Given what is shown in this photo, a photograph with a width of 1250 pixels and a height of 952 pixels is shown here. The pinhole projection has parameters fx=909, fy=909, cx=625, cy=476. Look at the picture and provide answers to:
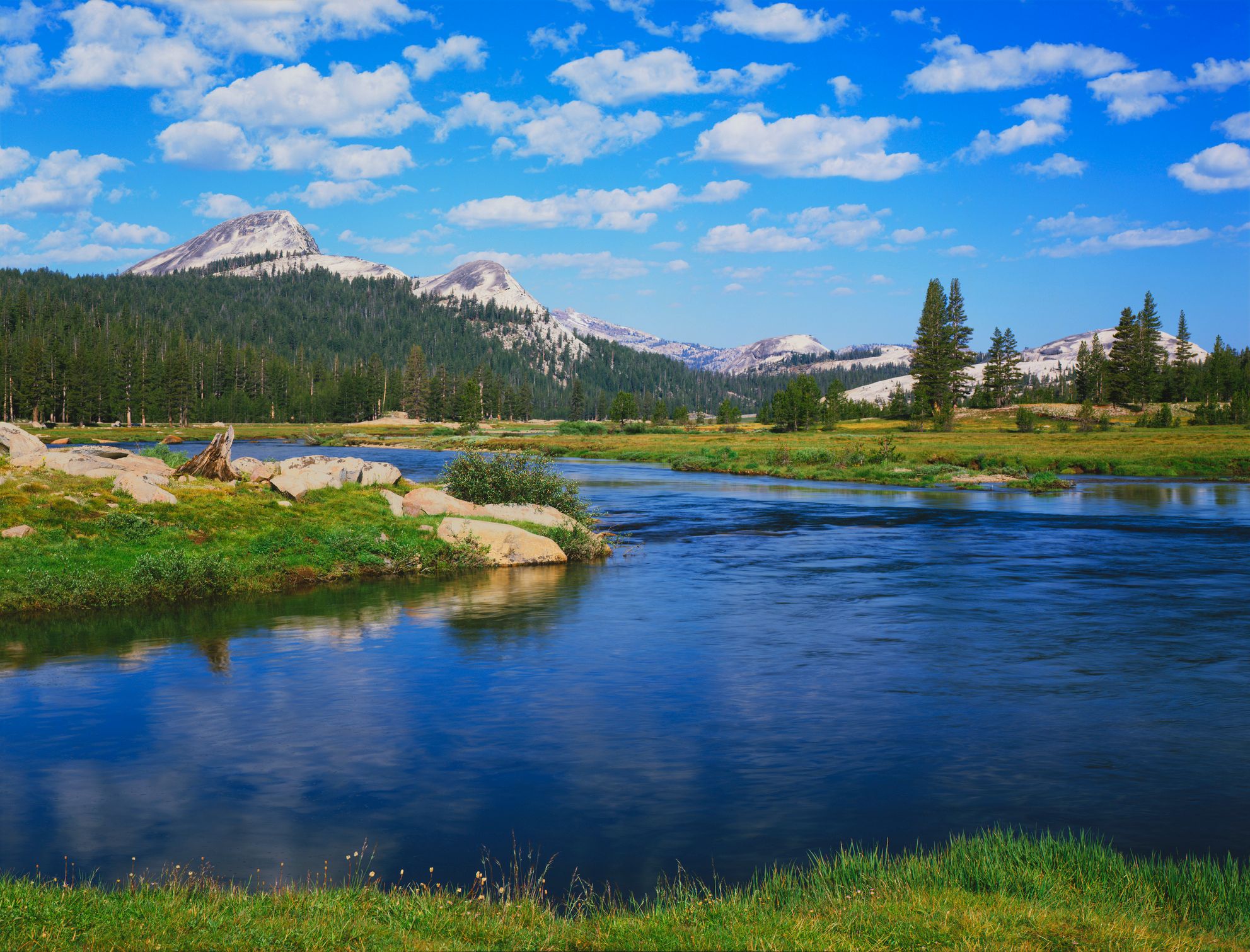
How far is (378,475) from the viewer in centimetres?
3841

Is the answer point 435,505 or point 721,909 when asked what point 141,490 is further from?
point 721,909

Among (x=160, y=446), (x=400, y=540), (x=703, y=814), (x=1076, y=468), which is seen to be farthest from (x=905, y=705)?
(x=1076, y=468)

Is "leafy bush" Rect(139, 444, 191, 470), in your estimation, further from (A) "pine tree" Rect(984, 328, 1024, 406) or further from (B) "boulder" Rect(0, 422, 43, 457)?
(A) "pine tree" Rect(984, 328, 1024, 406)

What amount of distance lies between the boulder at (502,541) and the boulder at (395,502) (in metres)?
2.44

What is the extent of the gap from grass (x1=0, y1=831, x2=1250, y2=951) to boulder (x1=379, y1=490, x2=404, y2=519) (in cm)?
2505

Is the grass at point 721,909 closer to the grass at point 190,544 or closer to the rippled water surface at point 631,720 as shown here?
the rippled water surface at point 631,720

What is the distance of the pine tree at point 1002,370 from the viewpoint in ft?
536

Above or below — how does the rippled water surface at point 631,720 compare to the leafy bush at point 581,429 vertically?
below

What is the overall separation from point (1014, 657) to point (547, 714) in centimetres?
1158

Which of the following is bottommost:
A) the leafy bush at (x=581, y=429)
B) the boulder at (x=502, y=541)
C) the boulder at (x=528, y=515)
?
the boulder at (x=502, y=541)

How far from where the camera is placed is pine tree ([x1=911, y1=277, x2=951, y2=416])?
431 feet

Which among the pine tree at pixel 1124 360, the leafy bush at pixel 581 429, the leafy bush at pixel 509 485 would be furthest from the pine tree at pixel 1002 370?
the leafy bush at pixel 509 485

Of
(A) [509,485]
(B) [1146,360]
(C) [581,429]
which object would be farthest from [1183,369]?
(A) [509,485]

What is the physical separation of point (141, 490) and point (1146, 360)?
467 ft
